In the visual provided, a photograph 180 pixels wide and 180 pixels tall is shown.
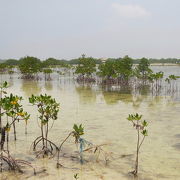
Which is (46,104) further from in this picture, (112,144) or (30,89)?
(30,89)

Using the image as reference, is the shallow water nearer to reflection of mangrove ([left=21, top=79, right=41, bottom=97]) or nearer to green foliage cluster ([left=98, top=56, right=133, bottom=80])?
reflection of mangrove ([left=21, top=79, right=41, bottom=97])

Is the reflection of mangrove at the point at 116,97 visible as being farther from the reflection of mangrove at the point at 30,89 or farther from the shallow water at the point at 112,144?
the reflection of mangrove at the point at 30,89

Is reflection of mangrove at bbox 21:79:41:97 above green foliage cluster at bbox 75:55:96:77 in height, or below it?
below

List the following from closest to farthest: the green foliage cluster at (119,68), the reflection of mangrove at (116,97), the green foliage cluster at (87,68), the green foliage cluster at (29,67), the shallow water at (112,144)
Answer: the shallow water at (112,144)
the reflection of mangrove at (116,97)
the green foliage cluster at (119,68)
the green foliage cluster at (87,68)
the green foliage cluster at (29,67)

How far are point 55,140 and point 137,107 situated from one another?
6.15m

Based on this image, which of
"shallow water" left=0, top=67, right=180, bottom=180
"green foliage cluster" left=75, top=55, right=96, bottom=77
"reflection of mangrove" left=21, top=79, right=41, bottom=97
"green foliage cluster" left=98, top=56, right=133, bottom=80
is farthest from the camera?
"green foliage cluster" left=75, top=55, right=96, bottom=77

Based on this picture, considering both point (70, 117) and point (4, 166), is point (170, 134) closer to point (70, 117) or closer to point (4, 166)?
point (70, 117)

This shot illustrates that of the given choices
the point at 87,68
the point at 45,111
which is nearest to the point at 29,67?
the point at 87,68

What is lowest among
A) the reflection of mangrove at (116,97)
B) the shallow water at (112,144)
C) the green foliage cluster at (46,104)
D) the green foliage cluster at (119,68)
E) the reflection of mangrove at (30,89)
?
the shallow water at (112,144)

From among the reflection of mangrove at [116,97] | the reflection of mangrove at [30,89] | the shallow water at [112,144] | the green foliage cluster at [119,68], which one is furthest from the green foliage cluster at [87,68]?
the shallow water at [112,144]

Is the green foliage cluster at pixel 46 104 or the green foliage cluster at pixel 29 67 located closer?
the green foliage cluster at pixel 46 104

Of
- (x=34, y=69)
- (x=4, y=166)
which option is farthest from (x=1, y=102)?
(x=34, y=69)

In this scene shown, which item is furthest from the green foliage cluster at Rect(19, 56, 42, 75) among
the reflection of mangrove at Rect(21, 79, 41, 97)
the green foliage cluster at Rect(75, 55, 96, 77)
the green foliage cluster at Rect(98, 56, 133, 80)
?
the green foliage cluster at Rect(98, 56, 133, 80)

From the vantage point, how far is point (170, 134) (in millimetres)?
7574
